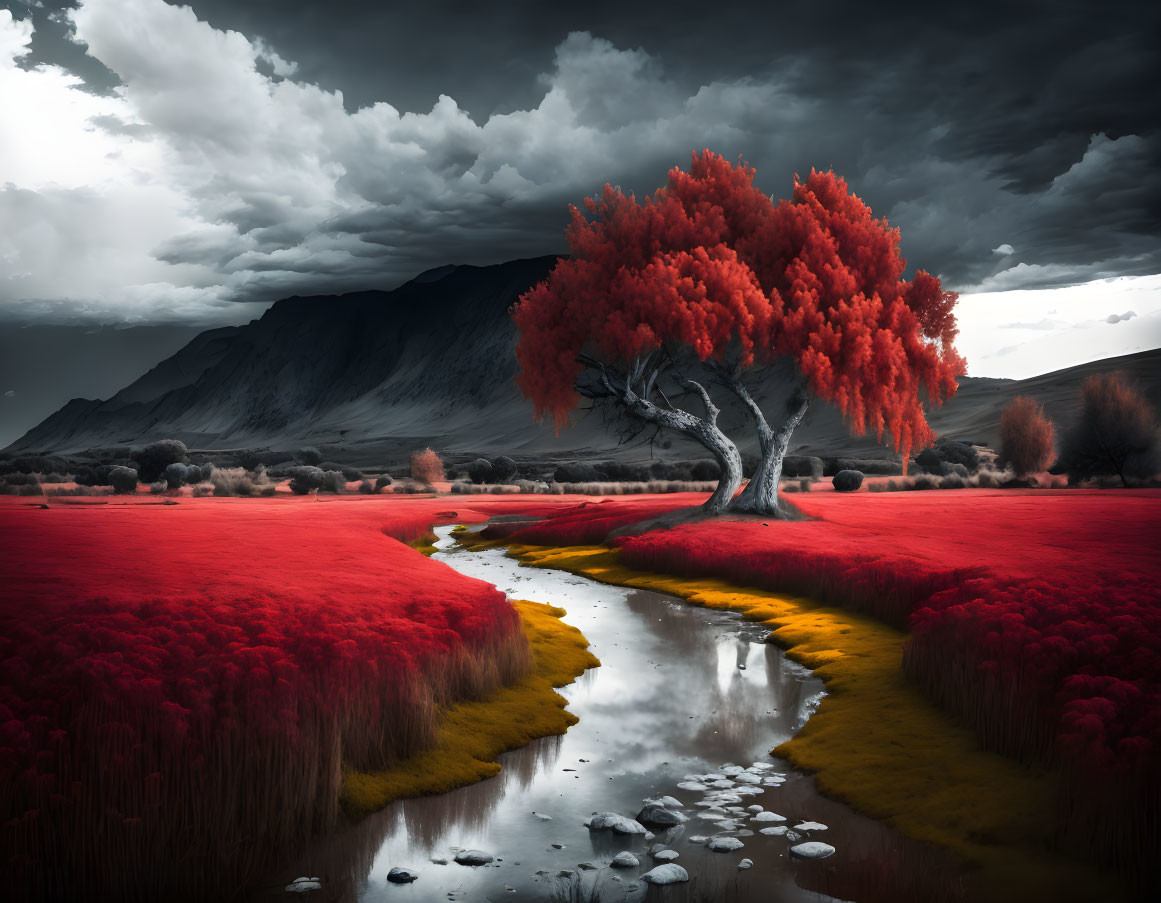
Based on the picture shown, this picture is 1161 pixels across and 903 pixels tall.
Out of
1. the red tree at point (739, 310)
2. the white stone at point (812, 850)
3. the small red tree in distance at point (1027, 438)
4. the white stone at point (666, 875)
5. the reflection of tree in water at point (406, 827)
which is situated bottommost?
the reflection of tree in water at point (406, 827)

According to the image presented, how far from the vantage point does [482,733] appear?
1112 centimetres

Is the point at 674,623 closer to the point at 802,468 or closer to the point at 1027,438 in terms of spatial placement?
the point at 1027,438

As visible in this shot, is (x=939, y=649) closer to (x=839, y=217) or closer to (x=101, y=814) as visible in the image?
(x=101, y=814)

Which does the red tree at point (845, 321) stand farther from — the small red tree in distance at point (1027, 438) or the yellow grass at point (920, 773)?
the small red tree in distance at point (1027, 438)

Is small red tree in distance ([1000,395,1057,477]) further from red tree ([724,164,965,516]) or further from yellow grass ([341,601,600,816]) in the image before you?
yellow grass ([341,601,600,816])

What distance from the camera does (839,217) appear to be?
106 ft

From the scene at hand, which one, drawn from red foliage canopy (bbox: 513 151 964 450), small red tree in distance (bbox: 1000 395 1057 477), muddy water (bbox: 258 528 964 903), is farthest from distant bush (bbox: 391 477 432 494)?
muddy water (bbox: 258 528 964 903)

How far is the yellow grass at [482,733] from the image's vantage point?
9125mm

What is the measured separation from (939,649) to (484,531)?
94.9ft

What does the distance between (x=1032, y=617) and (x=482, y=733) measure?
25.4 feet

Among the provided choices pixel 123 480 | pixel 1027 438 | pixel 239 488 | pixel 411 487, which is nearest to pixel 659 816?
pixel 239 488

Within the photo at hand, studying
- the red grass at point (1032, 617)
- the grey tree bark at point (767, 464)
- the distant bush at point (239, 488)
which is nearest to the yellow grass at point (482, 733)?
the red grass at point (1032, 617)

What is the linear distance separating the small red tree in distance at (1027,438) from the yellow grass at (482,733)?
57.3 meters

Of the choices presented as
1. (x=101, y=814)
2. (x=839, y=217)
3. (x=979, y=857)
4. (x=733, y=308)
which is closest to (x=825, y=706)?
(x=979, y=857)
